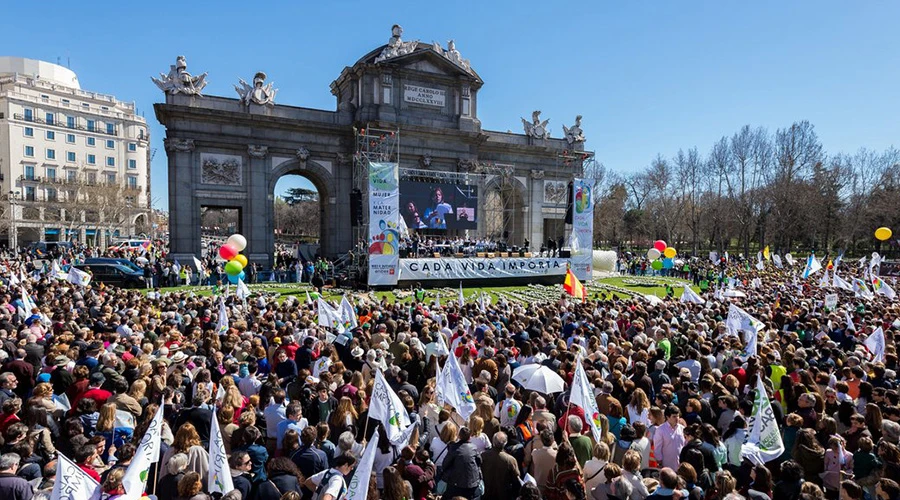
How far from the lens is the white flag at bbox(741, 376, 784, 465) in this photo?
19.8 feet

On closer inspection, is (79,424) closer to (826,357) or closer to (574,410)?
(574,410)

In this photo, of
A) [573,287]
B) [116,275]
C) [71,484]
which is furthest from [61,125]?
[71,484]

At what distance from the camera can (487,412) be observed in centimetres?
662

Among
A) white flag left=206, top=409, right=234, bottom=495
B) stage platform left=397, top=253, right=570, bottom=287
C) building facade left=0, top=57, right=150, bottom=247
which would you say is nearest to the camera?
white flag left=206, top=409, right=234, bottom=495

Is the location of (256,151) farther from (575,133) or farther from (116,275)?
(575,133)

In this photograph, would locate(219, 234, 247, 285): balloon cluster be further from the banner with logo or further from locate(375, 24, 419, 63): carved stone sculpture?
locate(375, 24, 419, 63): carved stone sculpture

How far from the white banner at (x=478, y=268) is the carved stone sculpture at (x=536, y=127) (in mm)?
15189

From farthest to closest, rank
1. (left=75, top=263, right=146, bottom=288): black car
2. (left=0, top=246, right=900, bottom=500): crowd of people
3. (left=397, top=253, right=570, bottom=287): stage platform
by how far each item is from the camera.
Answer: (left=397, top=253, right=570, bottom=287): stage platform, (left=75, top=263, right=146, bottom=288): black car, (left=0, top=246, right=900, bottom=500): crowd of people

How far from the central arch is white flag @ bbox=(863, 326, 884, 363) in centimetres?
3083

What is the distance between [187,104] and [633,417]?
32937 mm

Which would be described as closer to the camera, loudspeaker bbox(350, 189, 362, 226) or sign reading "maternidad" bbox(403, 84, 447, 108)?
loudspeaker bbox(350, 189, 362, 226)

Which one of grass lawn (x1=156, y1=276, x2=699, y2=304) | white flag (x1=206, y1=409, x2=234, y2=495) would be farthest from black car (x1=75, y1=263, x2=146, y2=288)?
white flag (x1=206, y1=409, x2=234, y2=495)

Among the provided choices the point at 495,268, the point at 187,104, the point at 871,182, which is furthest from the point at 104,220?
the point at 871,182

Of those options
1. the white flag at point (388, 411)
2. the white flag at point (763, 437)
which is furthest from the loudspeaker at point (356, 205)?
the white flag at point (763, 437)
